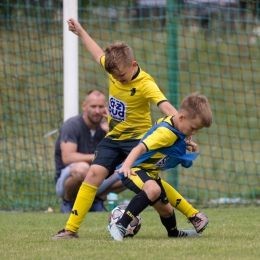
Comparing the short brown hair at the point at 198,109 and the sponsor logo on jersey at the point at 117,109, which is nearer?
the short brown hair at the point at 198,109

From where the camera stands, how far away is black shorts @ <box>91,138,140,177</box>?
16.6ft

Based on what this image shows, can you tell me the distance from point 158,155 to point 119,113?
53cm

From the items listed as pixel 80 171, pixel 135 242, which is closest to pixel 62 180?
pixel 80 171

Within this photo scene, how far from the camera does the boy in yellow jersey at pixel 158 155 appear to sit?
459 centimetres

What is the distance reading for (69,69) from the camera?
24.7 feet

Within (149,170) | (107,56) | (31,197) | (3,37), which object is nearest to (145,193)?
(149,170)

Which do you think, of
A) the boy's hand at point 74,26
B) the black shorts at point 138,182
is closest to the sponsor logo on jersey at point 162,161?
the black shorts at point 138,182

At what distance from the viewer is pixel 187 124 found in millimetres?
4645

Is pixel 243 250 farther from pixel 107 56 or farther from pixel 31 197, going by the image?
pixel 31 197

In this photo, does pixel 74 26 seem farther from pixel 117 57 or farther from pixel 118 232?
pixel 118 232

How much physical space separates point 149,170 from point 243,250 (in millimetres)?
1110

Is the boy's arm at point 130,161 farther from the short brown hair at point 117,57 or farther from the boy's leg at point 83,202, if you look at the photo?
the short brown hair at point 117,57

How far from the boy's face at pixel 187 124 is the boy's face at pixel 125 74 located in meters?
0.57

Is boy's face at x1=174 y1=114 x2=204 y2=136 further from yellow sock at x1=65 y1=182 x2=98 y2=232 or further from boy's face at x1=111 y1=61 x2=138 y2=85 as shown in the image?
yellow sock at x1=65 y1=182 x2=98 y2=232
